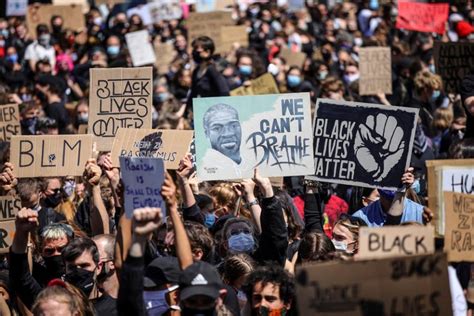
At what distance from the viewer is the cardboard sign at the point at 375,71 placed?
1487 centimetres

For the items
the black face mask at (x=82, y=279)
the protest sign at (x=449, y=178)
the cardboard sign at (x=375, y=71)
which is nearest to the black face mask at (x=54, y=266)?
the black face mask at (x=82, y=279)

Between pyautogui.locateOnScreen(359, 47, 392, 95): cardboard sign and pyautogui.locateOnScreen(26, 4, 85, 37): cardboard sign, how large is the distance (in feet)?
24.9

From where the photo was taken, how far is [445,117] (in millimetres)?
12656

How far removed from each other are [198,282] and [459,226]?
1517 mm

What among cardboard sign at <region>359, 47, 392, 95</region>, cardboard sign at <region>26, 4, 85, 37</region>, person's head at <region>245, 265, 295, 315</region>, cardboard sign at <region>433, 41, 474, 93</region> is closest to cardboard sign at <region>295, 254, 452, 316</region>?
person's head at <region>245, 265, 295, 315</region>

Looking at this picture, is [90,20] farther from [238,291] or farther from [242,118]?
[238,291]

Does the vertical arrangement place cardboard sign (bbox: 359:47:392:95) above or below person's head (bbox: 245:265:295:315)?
above

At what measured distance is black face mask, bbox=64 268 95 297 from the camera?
282 inches

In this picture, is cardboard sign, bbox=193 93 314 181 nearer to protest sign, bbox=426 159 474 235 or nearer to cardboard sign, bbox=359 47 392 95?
protest sign, bbox=426 159 474 235

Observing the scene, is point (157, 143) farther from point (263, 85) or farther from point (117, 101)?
point (263, 85)

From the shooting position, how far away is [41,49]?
66.9 feet

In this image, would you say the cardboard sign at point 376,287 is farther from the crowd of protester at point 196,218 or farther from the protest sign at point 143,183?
the protest sign at point 143,183

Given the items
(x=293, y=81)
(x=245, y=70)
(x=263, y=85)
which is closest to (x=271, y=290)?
(x=263, y=85)

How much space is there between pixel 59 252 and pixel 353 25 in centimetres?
1687
